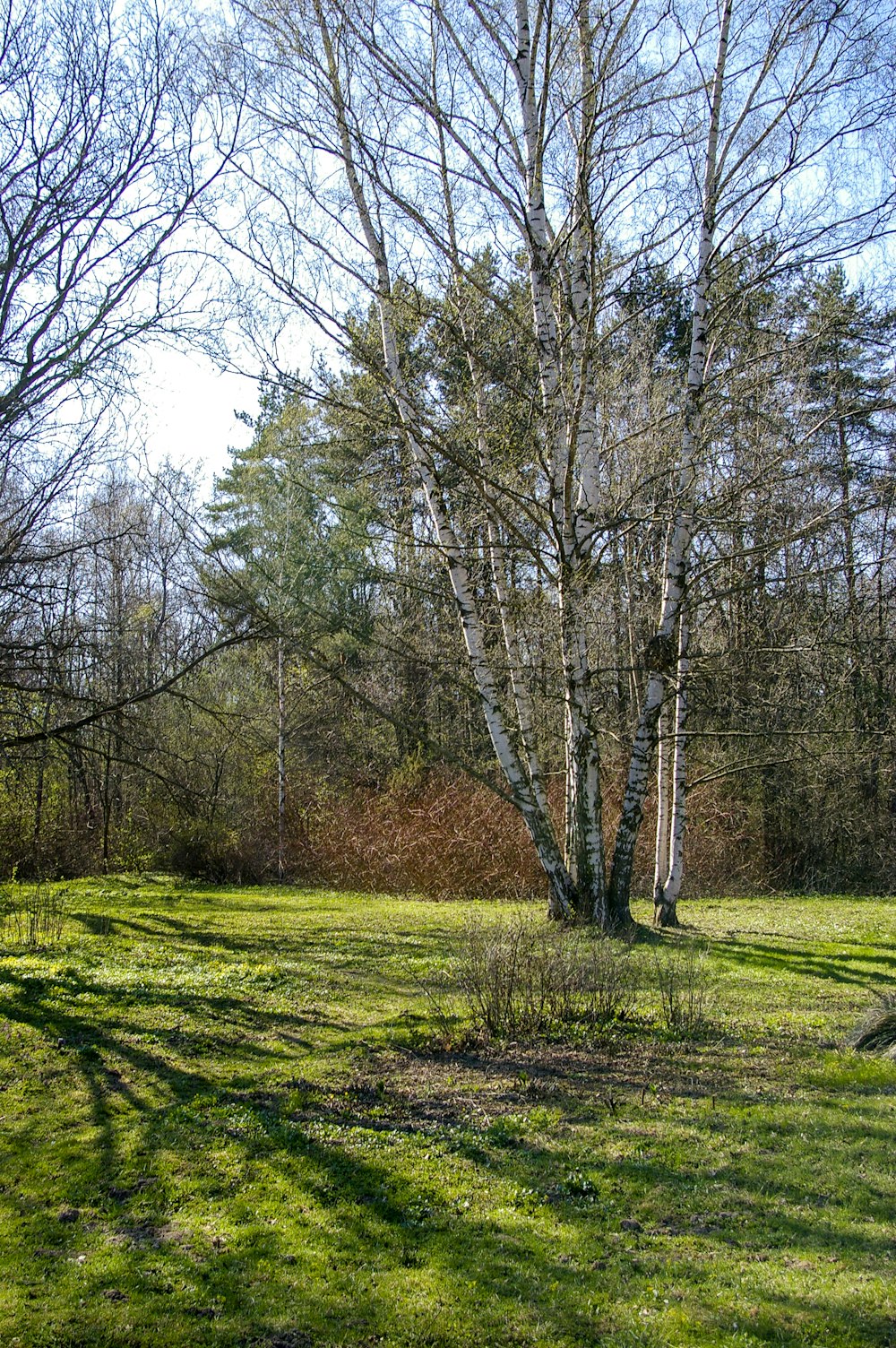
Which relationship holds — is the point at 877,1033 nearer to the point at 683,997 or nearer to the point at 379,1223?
the point at 683,997

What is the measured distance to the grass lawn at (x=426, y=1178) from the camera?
352 cm

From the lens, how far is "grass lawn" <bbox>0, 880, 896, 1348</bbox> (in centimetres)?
352

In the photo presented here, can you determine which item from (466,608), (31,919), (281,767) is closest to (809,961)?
(466,608)

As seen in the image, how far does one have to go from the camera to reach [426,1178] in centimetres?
460

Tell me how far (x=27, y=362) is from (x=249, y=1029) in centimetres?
554

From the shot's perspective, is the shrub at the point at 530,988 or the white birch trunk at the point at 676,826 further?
the white birch trunk at the point at 676,826

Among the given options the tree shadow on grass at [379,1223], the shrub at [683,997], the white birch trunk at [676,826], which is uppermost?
the white birch trunk at [676,826]

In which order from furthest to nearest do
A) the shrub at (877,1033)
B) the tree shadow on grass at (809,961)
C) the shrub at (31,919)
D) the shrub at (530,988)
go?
the shrub at (31,919) → the tree shadow on grass at (809,961) → the shrub at (530,988) → the shrub at (877,1033)

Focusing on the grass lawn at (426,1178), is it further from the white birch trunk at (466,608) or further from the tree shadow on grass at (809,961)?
the white birch trunk at (466,608)

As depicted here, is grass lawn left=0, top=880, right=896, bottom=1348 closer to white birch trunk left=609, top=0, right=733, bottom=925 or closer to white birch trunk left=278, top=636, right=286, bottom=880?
white birch trunk left=609, top=0, right=733, bottom=925

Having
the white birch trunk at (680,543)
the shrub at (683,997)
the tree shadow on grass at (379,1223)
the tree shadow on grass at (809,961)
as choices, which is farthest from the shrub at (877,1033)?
the white birch trunk at (680,543)

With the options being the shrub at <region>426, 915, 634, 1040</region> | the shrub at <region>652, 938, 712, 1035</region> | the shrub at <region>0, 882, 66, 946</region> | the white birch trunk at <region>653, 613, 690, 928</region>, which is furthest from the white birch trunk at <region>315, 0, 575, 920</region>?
the shrub at <region>0, 882, 66, 946</region>

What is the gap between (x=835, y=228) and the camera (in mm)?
10156

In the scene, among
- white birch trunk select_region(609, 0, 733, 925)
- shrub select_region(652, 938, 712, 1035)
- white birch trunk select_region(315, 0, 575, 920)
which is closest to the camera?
shrub select_region(652, 938, 712, 1035)
